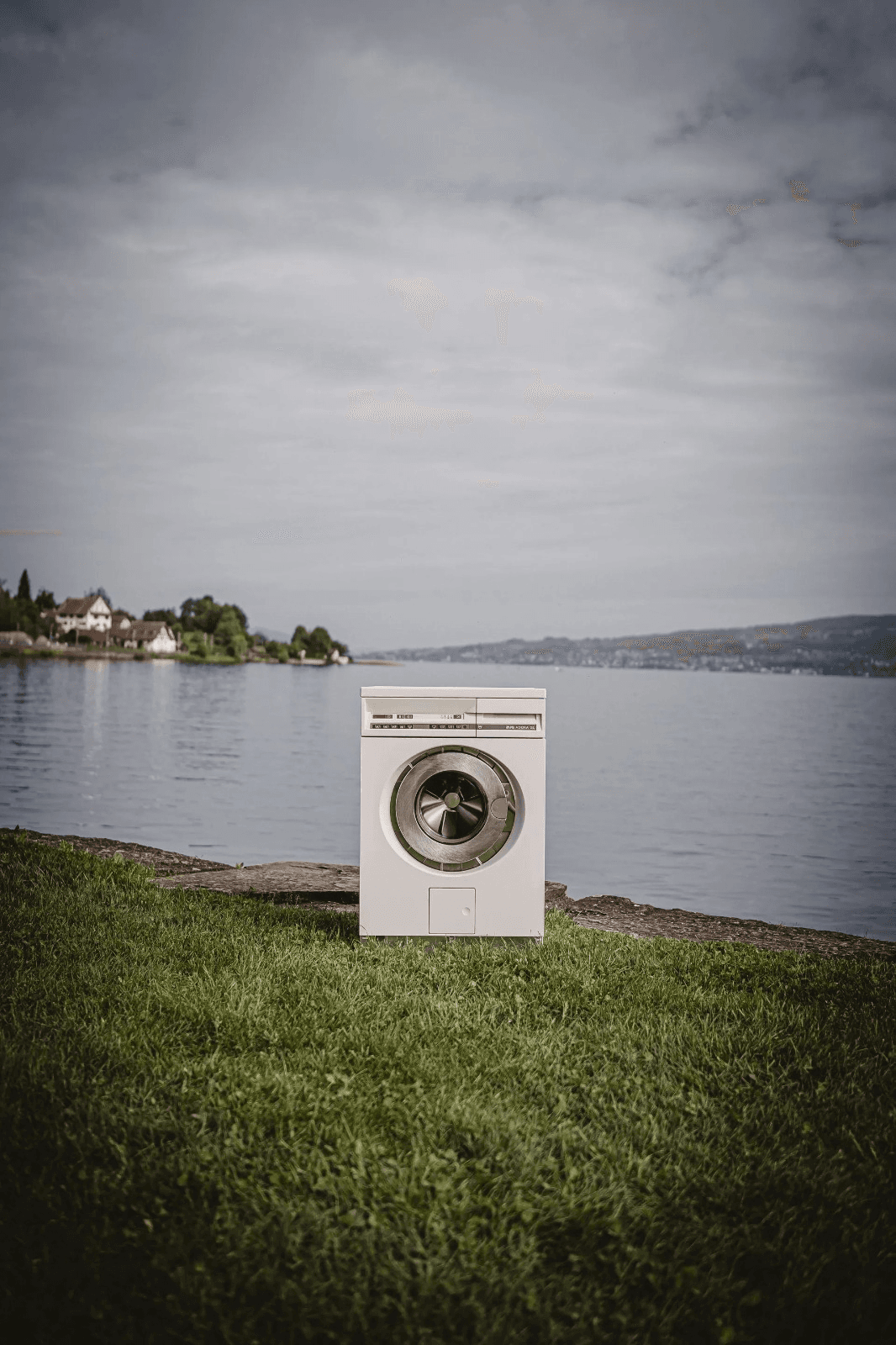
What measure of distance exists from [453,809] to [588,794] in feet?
45.4

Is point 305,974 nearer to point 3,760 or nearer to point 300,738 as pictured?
point 3,760

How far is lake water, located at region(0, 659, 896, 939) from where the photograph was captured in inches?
441

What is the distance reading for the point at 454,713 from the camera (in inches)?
174

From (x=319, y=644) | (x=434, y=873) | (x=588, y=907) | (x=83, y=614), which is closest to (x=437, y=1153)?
(x=434, y=873)

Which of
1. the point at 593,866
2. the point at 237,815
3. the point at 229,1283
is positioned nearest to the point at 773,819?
the point at 593,866

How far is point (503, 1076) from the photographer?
9.56 ft

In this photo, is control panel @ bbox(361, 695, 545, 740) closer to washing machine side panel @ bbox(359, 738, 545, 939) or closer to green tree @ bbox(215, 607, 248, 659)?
washing machine side panel @ bbox(359, 738, 545, 939)

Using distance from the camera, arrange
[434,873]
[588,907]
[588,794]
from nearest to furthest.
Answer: [434,873] → [588,907] → [588,794]

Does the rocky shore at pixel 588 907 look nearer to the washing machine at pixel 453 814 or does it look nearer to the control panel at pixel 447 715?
the washing machine at pixel 453 814

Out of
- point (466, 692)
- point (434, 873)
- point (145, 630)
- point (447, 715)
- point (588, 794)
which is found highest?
point (145, 630)

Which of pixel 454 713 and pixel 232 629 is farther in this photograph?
pixel 232 629

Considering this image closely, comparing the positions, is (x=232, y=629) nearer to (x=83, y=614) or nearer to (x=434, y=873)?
(x=83, y=614)

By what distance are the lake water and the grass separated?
1804 millimetres

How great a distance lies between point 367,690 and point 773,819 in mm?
13162
